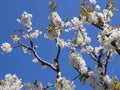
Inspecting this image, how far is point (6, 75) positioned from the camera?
31.8 feet

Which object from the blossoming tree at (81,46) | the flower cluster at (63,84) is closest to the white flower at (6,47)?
the blossoming tree at (81,46)

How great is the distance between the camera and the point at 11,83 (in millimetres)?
9609

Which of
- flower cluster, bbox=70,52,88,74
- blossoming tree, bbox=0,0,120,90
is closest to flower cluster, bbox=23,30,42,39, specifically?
blossoming tree, bbox=0,0,120,90

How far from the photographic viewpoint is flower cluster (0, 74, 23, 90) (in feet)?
30.3

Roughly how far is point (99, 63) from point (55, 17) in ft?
8.20

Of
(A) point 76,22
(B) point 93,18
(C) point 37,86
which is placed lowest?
(C) point 37,86

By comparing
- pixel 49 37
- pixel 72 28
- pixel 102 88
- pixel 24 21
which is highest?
pixel 24 21

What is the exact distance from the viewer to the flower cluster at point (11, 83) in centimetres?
923

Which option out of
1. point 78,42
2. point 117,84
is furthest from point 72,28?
point 117,84

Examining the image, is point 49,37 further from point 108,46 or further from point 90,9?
point 108,46

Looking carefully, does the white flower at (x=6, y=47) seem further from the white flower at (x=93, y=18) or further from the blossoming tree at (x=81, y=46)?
the white flower at (x=93, y=18)

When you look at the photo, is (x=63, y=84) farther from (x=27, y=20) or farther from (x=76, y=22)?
(x=27, y=20)

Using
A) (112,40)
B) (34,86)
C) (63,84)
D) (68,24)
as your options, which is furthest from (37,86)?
(68,24)

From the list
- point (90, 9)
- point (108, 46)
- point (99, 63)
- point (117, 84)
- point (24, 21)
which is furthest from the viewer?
point (24, 21)
